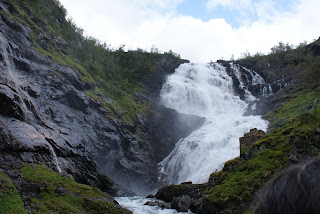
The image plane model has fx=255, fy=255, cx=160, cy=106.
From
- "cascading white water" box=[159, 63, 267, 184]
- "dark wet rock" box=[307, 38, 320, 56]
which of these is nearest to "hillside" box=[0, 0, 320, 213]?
"dark wet rock" box=[307, 38, 320, 56]

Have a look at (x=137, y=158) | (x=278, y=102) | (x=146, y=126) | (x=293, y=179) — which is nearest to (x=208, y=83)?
(x=278, y=102)

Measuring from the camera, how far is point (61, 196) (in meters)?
11.5

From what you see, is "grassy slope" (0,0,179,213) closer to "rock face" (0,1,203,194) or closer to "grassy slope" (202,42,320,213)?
"rock face" (0,1,203,194)

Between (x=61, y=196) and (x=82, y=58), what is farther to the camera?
(x=82, y=58)

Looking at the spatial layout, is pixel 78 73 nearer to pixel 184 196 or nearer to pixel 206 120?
pixel 206 120

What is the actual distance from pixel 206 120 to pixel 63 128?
879 inches

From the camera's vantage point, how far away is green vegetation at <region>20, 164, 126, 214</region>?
1031 centimetres

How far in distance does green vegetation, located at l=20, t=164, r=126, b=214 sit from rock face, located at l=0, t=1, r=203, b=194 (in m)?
1.51

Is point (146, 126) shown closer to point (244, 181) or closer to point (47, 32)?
point (47, 32)

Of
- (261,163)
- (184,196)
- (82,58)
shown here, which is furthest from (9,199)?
(82,58)

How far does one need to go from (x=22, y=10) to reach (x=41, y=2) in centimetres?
961

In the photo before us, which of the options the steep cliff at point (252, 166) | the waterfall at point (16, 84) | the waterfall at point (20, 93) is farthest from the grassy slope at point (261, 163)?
the waterfall at point (16, 84)

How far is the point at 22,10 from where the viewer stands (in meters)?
30.4

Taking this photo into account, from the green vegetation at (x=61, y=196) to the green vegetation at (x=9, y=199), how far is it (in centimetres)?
61
